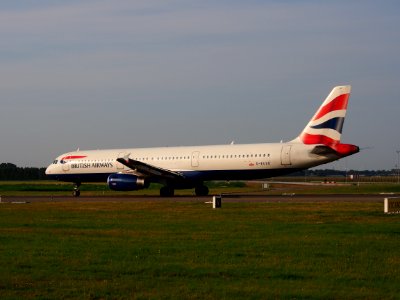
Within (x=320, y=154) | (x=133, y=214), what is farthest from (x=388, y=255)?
(x=320, y=154)

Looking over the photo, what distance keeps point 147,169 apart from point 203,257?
34015 millimetres

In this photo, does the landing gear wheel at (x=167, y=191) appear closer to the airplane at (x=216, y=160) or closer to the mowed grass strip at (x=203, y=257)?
the airplane at (x=216, y=160)

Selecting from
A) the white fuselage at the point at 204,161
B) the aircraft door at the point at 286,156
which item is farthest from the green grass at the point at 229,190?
the aircraft door at the point at 286,156

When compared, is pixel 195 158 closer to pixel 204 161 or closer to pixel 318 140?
pixel 204 161

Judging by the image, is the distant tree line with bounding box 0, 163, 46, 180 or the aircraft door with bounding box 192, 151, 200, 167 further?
the distant tree line with bounding box 0, 163, 46, 180

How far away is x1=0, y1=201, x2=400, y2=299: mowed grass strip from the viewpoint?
11992 mm

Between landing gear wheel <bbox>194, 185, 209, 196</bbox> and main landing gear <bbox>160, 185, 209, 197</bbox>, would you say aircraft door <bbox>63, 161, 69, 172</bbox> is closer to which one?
main landing gear <bbox>160, 185, 209, 197</bbox>

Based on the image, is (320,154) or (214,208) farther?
(320,154)

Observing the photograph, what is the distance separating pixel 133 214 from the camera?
101 feet

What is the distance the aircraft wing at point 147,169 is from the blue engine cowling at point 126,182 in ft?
2.48

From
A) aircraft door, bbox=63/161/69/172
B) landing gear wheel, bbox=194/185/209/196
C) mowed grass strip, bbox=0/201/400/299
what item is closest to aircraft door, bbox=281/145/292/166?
landing gear wheel, bbox=194/185/209/196

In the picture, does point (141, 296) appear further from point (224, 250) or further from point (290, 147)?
point (290, 147)

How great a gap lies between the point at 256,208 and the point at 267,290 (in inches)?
849

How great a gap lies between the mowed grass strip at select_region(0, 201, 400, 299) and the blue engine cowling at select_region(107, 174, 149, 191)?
853 inches
